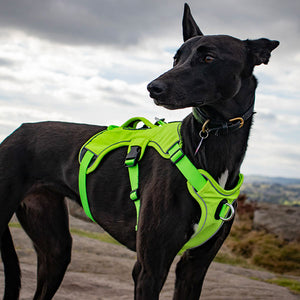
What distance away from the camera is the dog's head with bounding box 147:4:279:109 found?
2.65m

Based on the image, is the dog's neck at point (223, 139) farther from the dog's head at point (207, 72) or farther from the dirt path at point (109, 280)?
the dirt path at point (109, 280)

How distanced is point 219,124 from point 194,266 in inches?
44.9

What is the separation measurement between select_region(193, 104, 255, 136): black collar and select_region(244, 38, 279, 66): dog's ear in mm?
389

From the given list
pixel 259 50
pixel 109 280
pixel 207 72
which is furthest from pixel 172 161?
pixel 109 280

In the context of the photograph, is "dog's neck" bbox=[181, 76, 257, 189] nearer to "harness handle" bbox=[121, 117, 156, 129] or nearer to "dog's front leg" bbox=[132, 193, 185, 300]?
"dog's front leg" bbox=[132, 193, 185, 300]

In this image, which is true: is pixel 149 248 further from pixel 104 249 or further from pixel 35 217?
pixel 104 249

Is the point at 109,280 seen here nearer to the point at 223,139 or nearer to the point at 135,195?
the point at 135,195

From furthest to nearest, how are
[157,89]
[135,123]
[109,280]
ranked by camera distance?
1. [109,280]
2. [135,123]
3. [157,89]

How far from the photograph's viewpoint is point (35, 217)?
4.16 m

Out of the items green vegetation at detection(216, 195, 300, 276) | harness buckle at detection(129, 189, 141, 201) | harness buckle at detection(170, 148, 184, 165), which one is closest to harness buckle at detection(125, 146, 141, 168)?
harness buckle at detection(129, 189, 141, 201)

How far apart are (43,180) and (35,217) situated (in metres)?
0.62

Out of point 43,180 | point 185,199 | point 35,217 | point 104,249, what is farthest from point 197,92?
point 104,249

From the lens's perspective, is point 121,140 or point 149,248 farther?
point 121,140

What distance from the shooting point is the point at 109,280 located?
6062mm
